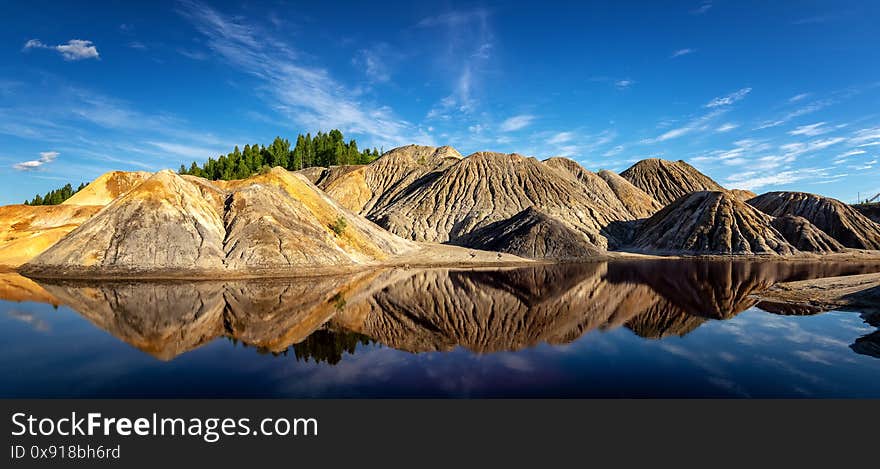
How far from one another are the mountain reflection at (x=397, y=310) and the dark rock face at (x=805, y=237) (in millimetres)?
52686

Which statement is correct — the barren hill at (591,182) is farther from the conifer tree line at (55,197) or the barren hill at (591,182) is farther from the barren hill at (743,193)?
the conifer tree line at (55,197)

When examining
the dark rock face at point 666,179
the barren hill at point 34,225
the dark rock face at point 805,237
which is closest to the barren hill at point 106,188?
the barren hill at point 34,225

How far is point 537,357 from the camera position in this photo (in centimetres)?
2059

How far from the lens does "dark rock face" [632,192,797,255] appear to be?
9025 cm

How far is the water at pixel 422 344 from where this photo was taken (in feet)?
54.7

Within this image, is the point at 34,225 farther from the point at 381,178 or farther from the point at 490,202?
the point at 490,202

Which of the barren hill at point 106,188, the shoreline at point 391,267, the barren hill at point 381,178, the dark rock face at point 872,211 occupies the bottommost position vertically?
the shoreline at point 391,267

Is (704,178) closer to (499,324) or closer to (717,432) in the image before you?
(499,324)

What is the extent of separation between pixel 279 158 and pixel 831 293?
139 meters

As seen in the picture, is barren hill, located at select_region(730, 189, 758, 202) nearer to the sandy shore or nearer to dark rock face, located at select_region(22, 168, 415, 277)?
the sandy shore

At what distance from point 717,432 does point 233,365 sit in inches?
709

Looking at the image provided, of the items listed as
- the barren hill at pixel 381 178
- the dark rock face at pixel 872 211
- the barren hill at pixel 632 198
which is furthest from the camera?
the barren hill at pixel 632 198

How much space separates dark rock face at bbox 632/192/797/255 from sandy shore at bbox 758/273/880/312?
47.1 metres

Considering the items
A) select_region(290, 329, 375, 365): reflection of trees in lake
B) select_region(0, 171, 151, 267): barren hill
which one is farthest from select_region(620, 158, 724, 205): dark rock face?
select_region(0, 171, 151, 267): barren hill
